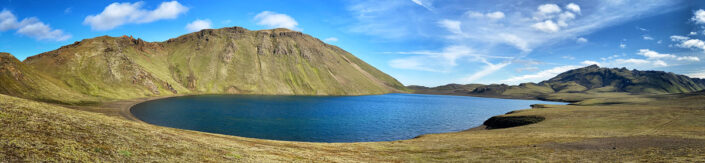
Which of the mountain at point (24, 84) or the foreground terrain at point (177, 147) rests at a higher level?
the mountain at point (24, 84)

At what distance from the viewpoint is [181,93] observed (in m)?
183

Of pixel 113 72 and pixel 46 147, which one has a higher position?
pixel 113 72

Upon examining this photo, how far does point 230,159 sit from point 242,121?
60.4 m

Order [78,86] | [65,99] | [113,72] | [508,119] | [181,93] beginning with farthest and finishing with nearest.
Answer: [181,93]
[113,72]
[78,86]
[65,99]
[508,119]

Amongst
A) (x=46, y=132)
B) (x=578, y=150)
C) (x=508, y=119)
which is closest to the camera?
(x=46, y=132)

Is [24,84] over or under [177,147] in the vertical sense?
over

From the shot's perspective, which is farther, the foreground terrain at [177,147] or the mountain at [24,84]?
the mountain at [24,84]

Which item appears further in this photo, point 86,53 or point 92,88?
point 86,53

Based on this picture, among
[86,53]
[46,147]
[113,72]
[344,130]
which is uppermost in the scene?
[86,53]

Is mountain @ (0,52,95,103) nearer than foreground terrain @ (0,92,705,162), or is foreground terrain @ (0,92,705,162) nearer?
foreground terrain @ (0,92,705,162)

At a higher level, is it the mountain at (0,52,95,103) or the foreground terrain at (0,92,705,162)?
the mountain at (0,52,95,103)

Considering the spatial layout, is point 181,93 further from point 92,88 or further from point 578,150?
point 578,150

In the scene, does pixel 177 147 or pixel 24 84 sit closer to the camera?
pixel 177 147

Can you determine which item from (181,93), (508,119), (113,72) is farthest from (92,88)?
(508,119)
